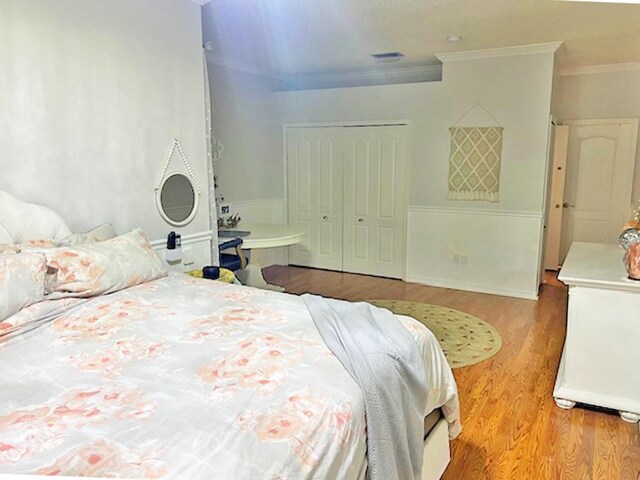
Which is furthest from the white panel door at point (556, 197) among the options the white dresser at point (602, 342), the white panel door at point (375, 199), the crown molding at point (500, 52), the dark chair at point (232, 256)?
the dark chair at point (232, 256)

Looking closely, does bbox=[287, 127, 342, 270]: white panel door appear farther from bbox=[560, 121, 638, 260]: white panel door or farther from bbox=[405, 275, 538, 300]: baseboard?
bbox=[560, 121, 638, 260]: white panel door

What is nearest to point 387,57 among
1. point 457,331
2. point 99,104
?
point 457,331

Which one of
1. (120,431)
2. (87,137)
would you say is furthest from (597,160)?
(120,431)

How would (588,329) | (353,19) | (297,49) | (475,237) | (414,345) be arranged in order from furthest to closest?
1. (475,237)
2. (297,49)
3. (353,19)
4. (588,329)
5. (414,345)

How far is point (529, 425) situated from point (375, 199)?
3.64 metres

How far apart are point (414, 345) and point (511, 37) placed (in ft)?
12.0

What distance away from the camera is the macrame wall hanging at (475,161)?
5.08m

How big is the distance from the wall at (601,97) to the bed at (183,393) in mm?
4920

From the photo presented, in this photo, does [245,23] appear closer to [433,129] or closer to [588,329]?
[433,129]

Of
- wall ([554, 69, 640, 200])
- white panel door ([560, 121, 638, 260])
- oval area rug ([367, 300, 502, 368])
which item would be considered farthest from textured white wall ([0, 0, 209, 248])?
white panel door ([560, 121, 638, 260])

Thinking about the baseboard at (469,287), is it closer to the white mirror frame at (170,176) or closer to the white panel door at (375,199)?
the white panel door at (375,199)

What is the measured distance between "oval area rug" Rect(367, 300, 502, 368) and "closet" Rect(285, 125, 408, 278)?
118cm

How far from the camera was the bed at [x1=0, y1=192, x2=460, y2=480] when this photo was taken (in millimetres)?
1092

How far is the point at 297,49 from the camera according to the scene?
4824mm
